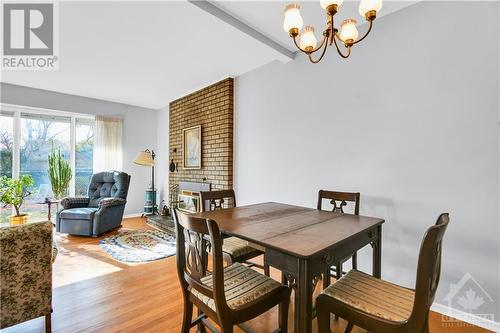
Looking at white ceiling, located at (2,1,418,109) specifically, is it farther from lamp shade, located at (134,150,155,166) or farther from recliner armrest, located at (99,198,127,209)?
recliner armrest, located at (99,198,127,209)

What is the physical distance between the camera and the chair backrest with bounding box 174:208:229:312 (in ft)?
3.43

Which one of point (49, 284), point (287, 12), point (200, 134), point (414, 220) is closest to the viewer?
point (287, 12)

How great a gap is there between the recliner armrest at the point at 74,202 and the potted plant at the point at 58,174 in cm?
40

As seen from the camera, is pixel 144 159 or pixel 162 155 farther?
pixel 162 155

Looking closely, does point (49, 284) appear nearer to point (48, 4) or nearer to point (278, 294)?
point (278, 294)

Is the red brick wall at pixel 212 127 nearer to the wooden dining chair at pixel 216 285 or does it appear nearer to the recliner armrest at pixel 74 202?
the recliner armrest at pixel 74 202

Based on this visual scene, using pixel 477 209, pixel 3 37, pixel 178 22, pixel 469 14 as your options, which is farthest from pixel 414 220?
pixel 3 37

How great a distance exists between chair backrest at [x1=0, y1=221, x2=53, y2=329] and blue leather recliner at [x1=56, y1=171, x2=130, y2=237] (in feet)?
7.79

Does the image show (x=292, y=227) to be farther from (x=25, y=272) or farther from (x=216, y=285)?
(x=25, y=272)

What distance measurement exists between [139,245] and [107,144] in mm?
2561

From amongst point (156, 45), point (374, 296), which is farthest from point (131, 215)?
point (374, 296)

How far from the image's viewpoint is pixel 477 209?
1.70m

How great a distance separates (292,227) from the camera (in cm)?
145

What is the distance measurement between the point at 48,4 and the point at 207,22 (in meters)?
1.36
